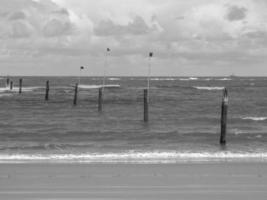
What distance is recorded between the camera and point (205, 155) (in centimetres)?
1861

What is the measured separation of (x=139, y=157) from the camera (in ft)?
Result: 58.8

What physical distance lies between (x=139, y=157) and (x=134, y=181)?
523 centimetres

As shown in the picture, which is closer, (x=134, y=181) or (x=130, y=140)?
(x=134, y=181)

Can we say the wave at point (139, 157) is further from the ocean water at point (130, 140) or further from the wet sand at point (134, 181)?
the wet sand at point (134, 181)

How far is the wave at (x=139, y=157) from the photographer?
16.9 metres

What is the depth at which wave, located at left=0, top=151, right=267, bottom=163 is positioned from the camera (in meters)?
16.9

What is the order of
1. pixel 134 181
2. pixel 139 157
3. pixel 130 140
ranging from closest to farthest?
pixel 134 181 → pixel 139 157 → pixel 130 140

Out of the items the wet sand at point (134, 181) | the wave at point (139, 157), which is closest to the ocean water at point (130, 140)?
the wave at point (139, 157)

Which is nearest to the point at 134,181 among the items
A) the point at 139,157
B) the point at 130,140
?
the point at 139,157

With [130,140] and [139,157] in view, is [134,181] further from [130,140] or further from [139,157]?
[130,140]

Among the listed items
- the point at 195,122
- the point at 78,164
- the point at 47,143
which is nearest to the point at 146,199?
the point at 78,164

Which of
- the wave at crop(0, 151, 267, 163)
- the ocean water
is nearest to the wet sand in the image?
the wave at crop(0, 151, 267, 163)

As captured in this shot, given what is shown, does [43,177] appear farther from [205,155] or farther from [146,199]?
[205,155]

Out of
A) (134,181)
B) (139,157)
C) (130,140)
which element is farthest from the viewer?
(130,140)
